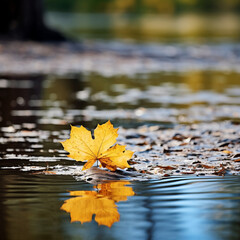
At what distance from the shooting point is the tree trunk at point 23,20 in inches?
880

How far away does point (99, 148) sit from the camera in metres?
5.14

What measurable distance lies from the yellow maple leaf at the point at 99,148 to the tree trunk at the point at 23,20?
57.7 ft

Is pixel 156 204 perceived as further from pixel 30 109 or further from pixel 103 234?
pixel 30 109

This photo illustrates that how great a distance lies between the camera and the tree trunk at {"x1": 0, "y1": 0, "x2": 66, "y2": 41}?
880 inches

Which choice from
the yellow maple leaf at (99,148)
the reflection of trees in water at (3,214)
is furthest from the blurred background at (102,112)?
the yellow maple leaf at (99,148)

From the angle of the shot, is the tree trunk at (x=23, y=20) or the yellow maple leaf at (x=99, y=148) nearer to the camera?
the yellow maple leaf at (x=99, y=148)

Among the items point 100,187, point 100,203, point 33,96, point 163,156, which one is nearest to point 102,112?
point 33,96

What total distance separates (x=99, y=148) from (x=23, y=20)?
59.2 feet

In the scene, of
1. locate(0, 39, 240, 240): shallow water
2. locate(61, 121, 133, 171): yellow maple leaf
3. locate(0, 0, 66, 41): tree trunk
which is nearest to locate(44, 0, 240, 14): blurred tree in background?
locate(0, 0, 66, 41): tree trunk

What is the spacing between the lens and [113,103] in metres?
10.4

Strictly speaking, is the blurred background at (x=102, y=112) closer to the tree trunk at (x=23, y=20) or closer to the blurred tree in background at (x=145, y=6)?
the tree trunk at (x=23, y=20)

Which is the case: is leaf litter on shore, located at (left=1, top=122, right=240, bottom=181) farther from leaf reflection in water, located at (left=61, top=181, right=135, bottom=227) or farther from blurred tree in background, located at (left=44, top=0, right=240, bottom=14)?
blurred tree in background, located at (left=44, top=0, right=240, bottom=14)

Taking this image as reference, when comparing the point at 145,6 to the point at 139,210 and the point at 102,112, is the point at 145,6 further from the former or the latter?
the point at 139,210

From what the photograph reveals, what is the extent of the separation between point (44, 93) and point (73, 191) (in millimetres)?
7035
